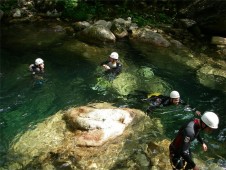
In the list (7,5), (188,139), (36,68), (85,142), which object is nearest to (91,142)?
(85,142)

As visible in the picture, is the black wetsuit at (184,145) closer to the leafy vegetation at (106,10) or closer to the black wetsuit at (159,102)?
the black wetsuit at (159,102)

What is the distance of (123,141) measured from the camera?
9.88m

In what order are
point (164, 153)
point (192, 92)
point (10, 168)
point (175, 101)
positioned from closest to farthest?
point (10, 168) → point (164, 153) → point (175, 101) → point (192, 92)

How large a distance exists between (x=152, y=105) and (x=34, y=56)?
25.0 feet

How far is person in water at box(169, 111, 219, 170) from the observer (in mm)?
7438

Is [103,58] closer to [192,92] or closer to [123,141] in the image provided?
[192,92]

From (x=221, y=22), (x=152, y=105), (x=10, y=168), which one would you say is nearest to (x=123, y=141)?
(x=152, y=105)

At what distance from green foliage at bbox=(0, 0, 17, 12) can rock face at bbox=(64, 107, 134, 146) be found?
1323 cm

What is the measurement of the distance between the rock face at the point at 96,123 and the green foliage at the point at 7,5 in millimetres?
13229

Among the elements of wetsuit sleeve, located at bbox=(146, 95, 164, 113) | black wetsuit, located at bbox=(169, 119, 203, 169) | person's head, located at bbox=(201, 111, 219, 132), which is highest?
person's head, located at bbox=(201, 111, 219, 132)

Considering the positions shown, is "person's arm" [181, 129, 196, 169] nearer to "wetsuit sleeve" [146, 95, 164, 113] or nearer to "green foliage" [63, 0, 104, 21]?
"wetsuit sleeve" [146, 95, 164, 113]

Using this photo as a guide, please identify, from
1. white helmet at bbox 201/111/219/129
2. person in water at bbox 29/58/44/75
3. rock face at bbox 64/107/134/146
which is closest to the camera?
white helmet at bbox 201/111/219/129

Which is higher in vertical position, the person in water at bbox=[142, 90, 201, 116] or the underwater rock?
the person in water at bbox=[142, 90, 201, 116]

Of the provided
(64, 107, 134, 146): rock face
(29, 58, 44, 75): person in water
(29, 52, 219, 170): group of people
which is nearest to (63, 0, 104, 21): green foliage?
(29, 58, 44, 75): person in water
